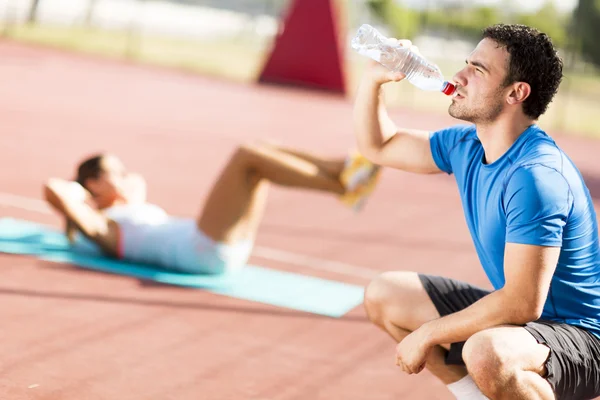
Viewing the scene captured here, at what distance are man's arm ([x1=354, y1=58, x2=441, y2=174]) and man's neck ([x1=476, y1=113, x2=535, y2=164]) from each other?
0.42 metres

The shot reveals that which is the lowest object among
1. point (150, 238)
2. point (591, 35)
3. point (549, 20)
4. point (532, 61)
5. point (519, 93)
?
point (150, 238)

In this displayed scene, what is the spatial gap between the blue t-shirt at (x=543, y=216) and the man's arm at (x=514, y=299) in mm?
43

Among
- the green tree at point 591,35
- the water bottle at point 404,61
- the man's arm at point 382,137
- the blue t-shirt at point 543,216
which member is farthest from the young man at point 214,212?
the green tree at point 591,35

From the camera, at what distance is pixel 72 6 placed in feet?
87.2

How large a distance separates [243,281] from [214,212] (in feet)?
1.34

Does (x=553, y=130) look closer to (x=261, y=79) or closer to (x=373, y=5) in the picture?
(x=261, y=79)

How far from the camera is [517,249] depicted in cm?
267

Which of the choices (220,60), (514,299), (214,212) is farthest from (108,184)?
(220,60)

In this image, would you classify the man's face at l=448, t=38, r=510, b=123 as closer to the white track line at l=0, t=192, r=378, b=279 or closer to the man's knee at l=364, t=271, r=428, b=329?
the man's knee at l=364, t=271, r=428, b=329

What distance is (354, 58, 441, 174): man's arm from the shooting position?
340 cm

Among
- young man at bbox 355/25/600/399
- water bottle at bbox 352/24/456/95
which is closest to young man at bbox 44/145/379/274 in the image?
water bottle at bbox 352/24/456/95

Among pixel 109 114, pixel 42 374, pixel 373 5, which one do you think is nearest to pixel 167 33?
pixel 373 5

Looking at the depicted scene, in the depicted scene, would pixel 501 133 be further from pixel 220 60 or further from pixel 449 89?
pixel 220 60

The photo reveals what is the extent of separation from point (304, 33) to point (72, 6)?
1288 cm
